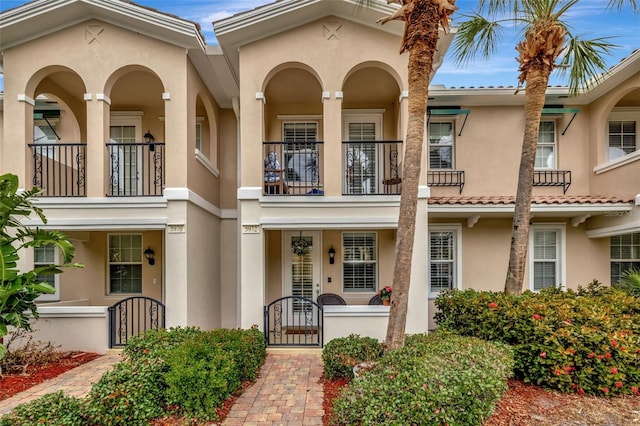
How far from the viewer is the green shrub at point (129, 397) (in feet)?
15.2

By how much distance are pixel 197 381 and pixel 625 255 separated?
1212 centimetres

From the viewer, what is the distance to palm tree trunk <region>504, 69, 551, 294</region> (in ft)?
23.4

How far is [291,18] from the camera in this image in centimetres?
777

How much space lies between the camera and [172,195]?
790cm

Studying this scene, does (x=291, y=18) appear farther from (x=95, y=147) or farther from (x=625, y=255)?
(x=625, y=255)

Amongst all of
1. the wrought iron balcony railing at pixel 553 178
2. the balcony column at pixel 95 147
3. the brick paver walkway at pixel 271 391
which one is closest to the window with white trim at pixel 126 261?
the balcony column at pixel 95 147

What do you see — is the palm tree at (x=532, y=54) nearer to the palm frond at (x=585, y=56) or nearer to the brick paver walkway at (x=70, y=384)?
the palm frond at (x=585, y=56)

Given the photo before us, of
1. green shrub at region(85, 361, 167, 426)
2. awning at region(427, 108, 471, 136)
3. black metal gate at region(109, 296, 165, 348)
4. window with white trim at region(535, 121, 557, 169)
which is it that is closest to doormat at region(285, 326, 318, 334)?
black metal gate at region(109, 296, 165, 348)

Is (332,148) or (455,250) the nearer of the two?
(332,148)

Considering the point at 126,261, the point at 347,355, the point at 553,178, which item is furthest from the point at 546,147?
the point at 126,261

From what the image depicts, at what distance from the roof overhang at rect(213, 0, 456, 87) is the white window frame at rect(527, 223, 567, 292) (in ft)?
19.5

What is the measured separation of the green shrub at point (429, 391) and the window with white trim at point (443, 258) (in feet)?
17.1

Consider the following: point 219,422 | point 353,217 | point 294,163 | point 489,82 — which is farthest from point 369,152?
point 219,422

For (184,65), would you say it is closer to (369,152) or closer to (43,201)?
(43,201)
